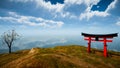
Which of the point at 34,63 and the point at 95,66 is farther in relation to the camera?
the point at 95,66

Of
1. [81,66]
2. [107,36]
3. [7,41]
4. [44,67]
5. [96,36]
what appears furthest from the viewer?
[7,41]

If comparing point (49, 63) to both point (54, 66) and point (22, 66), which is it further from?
point (22, 66)

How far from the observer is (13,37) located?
75.9 meters

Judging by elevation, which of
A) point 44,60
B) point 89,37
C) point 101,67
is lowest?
point 101,67

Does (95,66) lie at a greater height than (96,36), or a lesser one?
lesser

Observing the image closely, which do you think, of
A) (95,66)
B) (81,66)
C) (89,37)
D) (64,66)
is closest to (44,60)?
(64,66)

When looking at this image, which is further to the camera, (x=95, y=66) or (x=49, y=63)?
(x=95, y=66)

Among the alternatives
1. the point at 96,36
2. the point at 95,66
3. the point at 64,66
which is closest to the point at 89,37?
the point at 96,36

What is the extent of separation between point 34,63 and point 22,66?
8.53ft

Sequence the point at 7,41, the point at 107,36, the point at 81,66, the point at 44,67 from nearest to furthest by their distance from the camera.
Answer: the point at 44,67 → the point at 81,66 → the point at 107,36 → the point at 7,41

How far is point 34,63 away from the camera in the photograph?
27438 millimetres

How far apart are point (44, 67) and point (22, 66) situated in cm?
490

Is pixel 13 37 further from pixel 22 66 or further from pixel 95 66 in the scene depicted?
pixel 95 66

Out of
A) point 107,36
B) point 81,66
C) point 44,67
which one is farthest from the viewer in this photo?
point 107,36
